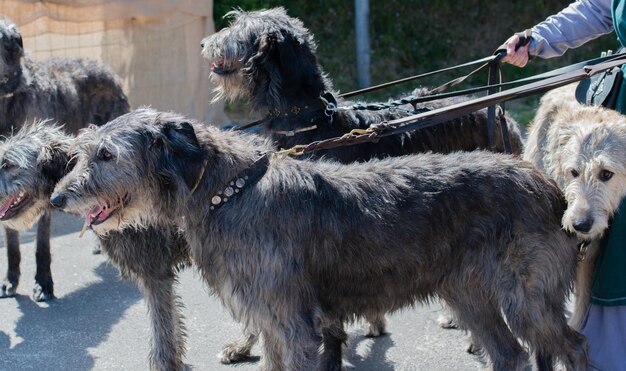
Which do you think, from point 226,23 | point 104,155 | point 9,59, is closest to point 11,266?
point 9,59

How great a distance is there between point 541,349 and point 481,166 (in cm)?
105

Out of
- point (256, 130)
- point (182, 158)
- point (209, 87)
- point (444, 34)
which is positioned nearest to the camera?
point (182, 158)

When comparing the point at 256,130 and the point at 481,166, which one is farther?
the point at 256,130

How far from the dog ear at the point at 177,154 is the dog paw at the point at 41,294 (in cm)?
308

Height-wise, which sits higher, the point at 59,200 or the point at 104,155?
the point at 104,155

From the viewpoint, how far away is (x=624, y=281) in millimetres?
4668

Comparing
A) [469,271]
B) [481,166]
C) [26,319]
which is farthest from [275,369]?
[26,319]

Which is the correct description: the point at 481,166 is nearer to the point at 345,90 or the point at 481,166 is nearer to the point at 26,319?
the point at 26,319

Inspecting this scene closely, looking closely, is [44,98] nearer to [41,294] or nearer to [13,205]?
[41,294]

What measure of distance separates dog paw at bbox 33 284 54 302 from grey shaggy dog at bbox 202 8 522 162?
89.9 inches

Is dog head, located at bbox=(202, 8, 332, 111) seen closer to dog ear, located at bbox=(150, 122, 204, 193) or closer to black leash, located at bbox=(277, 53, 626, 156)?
black leash, located at bbox=(277, 53, 626, 156)

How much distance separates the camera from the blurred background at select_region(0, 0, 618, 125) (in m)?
9.95

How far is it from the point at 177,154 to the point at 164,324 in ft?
4.86

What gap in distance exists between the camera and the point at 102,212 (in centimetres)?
429
